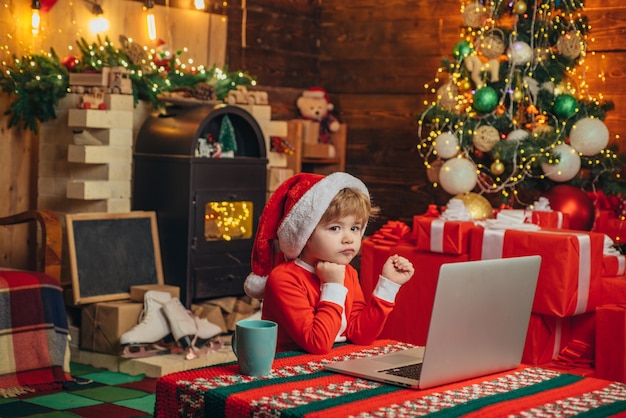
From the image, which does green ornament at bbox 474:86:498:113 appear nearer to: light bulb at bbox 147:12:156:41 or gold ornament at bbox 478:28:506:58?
gold ornament at bbox 478:28:506:58

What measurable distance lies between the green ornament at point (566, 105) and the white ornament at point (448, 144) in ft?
1.73

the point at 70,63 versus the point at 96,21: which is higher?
the point at 96,21

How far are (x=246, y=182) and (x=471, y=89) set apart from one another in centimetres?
127

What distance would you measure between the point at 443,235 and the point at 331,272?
1.86 m

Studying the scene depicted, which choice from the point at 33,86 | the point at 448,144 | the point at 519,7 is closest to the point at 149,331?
the point at 33,86

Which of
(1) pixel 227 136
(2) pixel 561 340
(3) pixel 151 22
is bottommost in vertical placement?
(2) pixel 561 340

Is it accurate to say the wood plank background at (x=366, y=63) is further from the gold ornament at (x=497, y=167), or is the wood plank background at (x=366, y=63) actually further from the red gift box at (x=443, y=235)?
the red gift box at (x=443, y=235)

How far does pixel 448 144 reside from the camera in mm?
4637

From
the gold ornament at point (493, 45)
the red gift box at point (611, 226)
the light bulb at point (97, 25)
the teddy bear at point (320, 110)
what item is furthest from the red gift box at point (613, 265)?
the light bulb at point (97, 25)

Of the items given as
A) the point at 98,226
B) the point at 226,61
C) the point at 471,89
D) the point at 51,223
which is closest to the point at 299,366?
the point at 51,223

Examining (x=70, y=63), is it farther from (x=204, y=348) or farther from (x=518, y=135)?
(x=518, y=135)

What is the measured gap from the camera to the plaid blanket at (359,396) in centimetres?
147

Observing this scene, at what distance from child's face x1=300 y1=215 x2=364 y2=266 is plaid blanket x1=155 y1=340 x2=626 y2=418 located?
38 centimetres

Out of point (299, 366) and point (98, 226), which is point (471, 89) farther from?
point (299, 366)
